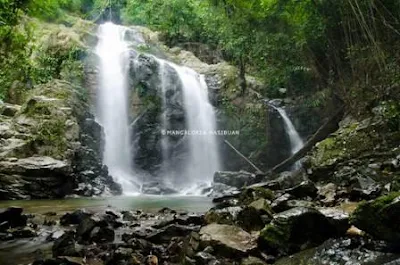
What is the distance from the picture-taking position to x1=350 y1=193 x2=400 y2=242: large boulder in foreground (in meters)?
3.39

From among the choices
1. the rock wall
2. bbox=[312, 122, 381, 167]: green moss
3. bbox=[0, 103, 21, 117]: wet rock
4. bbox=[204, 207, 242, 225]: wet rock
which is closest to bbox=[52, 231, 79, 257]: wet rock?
bbox=[204, 207, 242, 225]: wet rock

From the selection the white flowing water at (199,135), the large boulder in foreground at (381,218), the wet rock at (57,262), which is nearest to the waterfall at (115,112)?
the white flowing water at (199,135)

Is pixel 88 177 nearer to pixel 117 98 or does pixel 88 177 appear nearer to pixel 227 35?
pixel 117 98

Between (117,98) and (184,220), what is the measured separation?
520 inches

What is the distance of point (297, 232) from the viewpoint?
4.16 m

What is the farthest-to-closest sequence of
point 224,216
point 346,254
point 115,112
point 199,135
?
point 115,112 < point 199,135 < point 224,216 < point 346,254

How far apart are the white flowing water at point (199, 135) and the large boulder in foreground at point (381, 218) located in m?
13.3

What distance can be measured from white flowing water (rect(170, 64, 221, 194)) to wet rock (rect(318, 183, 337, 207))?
9.55 metres

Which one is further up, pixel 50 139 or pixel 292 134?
pixel 292 134

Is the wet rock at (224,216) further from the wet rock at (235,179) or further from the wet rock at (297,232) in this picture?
the wet rock at (235,179)

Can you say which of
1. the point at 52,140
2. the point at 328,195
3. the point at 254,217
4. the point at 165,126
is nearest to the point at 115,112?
the point at 165,126

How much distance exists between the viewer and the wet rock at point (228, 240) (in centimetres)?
413

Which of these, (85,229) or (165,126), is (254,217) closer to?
(85,229)

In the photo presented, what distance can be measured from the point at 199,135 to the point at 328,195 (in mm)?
11670
